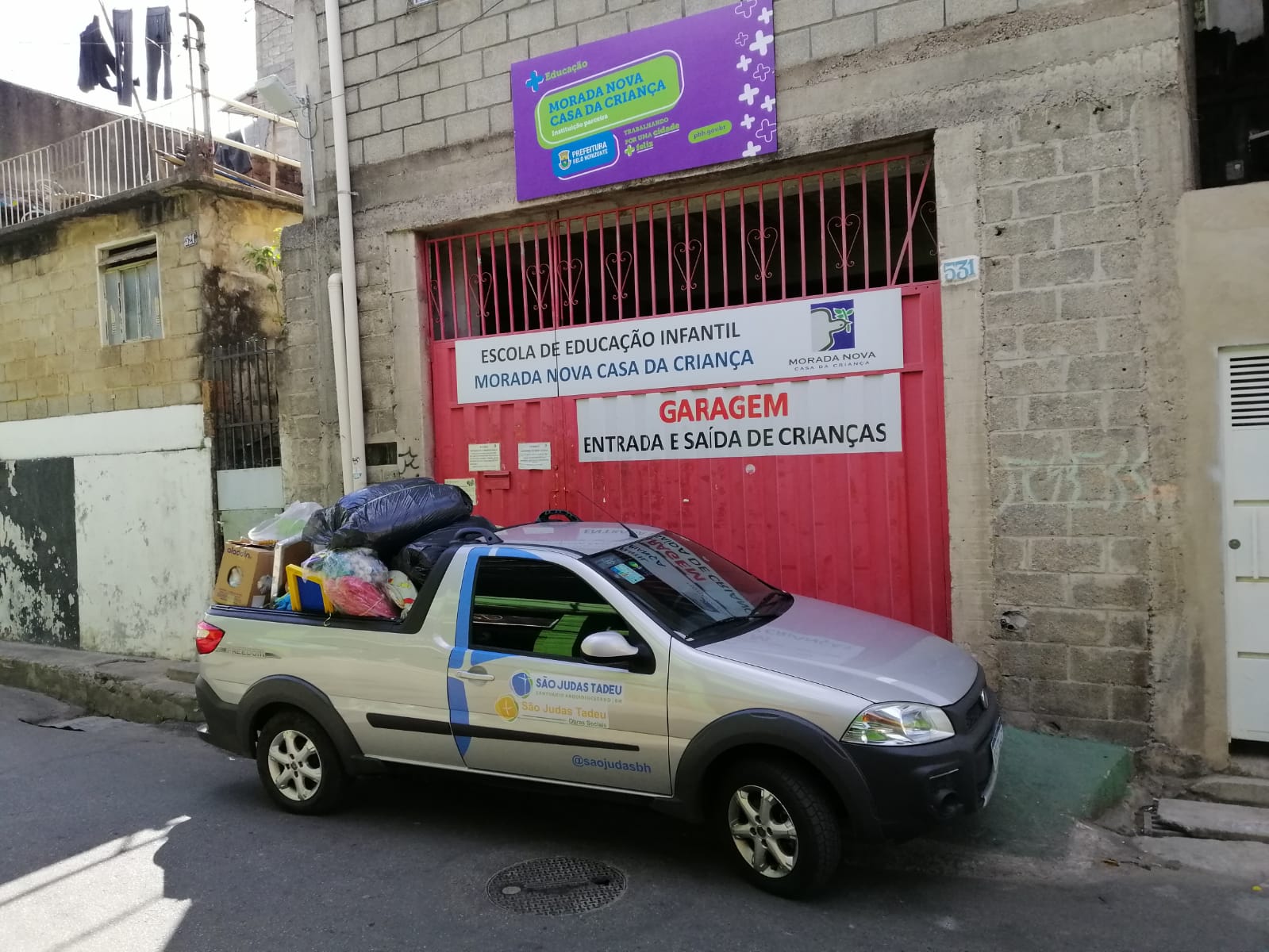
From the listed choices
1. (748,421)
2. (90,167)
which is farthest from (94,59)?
(748,421)

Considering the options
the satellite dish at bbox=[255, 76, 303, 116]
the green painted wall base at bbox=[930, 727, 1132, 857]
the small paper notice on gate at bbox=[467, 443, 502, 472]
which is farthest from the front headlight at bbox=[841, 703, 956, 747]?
the satellite dish at bbox=[255, 76, 303, 116]

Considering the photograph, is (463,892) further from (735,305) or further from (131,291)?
(131,291)

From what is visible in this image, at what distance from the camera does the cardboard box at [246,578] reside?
5.67 meters

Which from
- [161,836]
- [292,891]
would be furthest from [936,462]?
[161,836]

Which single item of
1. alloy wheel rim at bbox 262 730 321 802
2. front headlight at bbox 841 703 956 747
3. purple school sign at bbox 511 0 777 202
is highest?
purple school sign at bbox 511 0 777 202

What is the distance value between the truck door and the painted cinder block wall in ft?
8.76

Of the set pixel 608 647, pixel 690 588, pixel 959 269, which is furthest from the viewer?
pixel 959 269

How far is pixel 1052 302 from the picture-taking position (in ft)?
18.9

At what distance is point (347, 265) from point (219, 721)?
4.20 m

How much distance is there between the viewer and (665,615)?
444 cm

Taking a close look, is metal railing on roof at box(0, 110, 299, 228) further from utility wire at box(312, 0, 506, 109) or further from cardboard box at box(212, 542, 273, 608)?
cardboard box at box(212, 542, 273, 608)

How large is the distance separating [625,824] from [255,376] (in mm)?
6145

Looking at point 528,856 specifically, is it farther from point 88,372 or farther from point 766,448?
point 88,372

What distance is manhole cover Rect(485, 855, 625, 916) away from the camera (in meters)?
4.11
